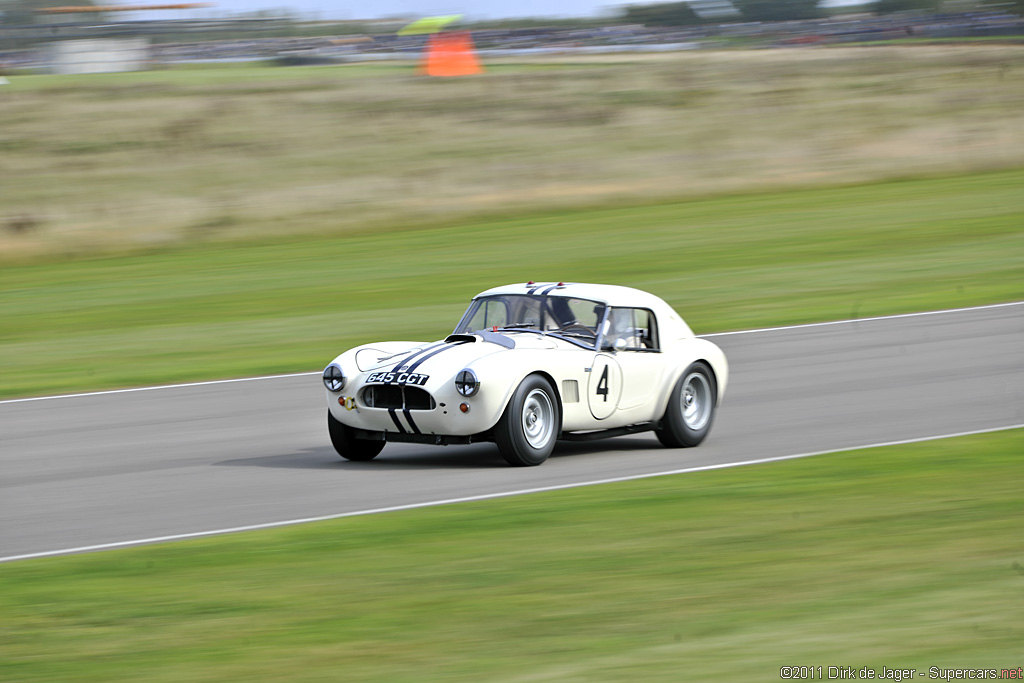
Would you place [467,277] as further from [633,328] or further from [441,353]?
[441,353]

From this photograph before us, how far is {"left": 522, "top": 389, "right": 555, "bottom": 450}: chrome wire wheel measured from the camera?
9164mm

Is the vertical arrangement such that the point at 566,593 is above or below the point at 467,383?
below

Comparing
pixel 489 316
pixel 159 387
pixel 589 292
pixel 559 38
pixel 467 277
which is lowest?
pixel 467 277

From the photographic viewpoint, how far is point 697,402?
34.4ft

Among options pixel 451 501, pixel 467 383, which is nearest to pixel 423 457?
pixel 467 383

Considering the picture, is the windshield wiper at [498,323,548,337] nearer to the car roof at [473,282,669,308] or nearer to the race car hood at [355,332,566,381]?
the race car hood at [355,332,566,381]

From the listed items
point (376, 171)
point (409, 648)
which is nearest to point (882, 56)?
point (376, 171)

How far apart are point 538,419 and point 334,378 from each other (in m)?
1.42

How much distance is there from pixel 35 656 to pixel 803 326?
1293 centimetres

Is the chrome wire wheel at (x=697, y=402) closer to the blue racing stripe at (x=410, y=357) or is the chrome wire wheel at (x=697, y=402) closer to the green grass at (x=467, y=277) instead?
the blue racing stripe at (x=410, y=357)

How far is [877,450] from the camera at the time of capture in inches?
384

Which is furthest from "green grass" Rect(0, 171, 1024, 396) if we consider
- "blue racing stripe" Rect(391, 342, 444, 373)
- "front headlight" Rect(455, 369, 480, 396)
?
"front headlight" Rect(455, 369, 480, 396)

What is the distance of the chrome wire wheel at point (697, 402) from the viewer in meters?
10.4

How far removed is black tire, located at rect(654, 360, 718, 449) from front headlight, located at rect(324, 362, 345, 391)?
8.08ft
